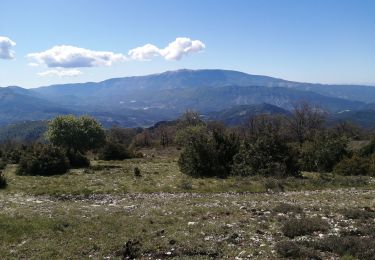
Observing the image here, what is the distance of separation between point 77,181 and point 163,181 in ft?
25.1

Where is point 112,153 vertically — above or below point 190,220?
below

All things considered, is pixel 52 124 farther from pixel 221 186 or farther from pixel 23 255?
pixel 23 255

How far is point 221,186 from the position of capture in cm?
3053

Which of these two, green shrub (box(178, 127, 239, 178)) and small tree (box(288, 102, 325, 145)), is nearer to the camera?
green shrub (box(178, 127, 239, 178))

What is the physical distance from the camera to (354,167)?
135ft

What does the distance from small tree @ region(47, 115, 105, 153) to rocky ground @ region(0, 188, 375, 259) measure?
3362 centimetres

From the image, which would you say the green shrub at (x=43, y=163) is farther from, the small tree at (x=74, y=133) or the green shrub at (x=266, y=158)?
the green shrub at (x=266, y=158)

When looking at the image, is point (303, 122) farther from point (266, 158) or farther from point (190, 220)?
point (190, 220)

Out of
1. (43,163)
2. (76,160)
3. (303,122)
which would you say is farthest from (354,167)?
(303,122)

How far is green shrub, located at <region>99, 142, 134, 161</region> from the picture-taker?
60.8 metres

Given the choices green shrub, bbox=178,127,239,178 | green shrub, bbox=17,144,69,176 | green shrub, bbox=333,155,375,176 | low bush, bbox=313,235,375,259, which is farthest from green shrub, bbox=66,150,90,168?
low bush, bbox=313,235,375,259

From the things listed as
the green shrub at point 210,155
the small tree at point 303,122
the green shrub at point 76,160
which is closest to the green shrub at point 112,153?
the green shrub at point 76,160

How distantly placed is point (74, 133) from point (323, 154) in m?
35.4

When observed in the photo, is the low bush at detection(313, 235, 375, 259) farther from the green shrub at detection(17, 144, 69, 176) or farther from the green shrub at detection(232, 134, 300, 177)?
the green shrub at detection(17, 144, 69, 176)
